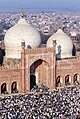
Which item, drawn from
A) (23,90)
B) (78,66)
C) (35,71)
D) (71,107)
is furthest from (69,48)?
(71,107)

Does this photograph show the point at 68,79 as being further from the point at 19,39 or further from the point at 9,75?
the point at 9,75

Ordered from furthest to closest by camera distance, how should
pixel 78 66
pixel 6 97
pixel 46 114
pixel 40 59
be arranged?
1. pixel 78 66
2. pixel 40 59
3. pixel 6 97
4. pixel 46 114

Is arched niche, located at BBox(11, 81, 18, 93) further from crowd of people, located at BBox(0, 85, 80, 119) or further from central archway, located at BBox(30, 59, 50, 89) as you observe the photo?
central archway, located at BBox(30, 59, 50, 89)

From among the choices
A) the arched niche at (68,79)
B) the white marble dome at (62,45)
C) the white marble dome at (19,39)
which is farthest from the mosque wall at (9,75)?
the white marble dome at (62,45)

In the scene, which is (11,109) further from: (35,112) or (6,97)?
(6,97)

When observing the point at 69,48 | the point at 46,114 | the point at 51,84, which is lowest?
the point at 46,114

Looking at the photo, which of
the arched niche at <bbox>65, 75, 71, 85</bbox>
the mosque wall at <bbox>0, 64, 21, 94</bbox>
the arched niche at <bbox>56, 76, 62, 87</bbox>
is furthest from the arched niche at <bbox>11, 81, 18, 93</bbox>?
the arched niche at <bbox>65, 75, 71, 85</bbox>

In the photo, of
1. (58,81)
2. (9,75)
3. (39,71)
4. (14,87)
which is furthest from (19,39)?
(58,81)

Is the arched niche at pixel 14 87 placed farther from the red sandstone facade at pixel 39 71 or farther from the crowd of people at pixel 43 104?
the crowd of people at pixel 43 104
